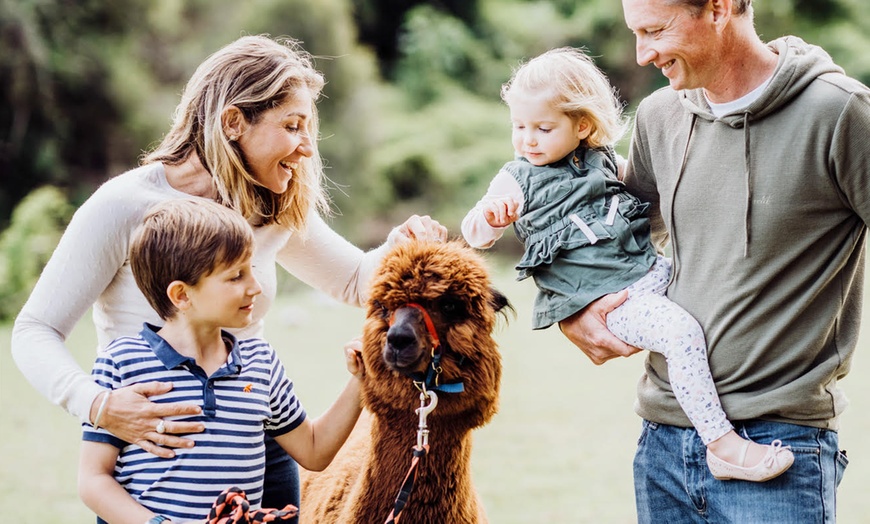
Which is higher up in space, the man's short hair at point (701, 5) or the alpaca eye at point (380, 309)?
the man's short hair at point (701, 5)

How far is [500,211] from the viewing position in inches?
103

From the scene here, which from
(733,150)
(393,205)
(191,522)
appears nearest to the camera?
(191,522)

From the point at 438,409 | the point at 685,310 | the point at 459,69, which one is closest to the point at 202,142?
the point at 438,409

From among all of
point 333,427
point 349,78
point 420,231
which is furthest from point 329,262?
point 349,78

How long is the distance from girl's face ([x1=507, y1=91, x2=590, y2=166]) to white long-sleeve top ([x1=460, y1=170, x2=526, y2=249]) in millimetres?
93

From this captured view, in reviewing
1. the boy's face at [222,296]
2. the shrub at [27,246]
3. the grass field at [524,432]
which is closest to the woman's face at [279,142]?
the boy's face at [222,296]

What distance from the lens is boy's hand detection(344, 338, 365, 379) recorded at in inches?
102

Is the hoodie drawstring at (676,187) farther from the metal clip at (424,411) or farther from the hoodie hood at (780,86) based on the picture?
the metal clip at (424,411)

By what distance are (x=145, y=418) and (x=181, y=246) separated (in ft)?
1.35

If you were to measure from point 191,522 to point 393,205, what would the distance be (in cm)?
1385

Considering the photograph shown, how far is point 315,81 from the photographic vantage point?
2.84 meters

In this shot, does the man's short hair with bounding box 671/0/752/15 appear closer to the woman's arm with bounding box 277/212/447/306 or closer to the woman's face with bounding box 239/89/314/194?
the woman's face with bounding box 239/89/314/194

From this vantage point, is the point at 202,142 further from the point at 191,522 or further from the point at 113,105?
the point at 113,105

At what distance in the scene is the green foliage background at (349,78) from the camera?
1406cm
